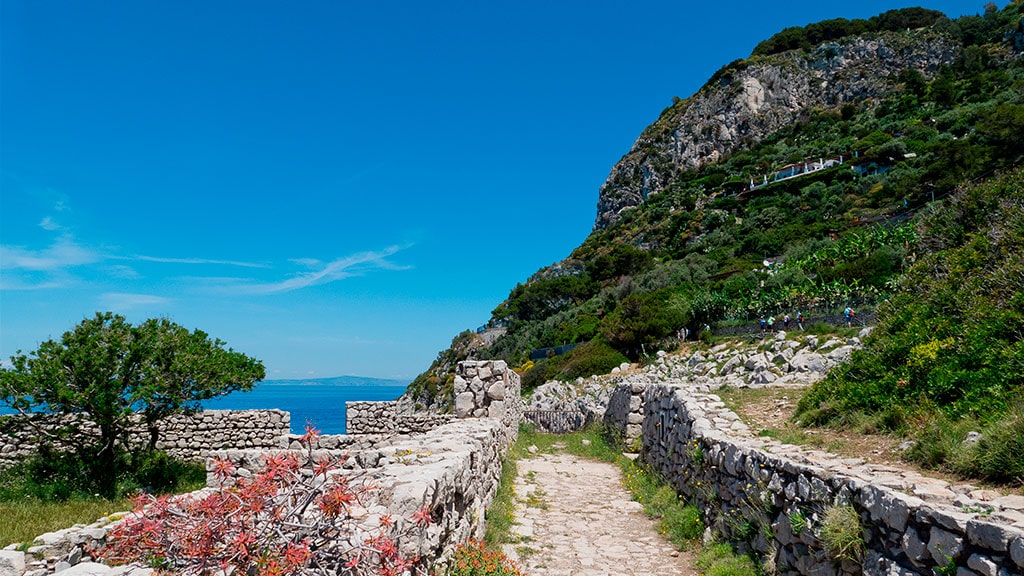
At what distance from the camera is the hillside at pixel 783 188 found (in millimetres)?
32062

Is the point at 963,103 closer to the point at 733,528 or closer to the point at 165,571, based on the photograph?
the point at 733,528

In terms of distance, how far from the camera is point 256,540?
290cm

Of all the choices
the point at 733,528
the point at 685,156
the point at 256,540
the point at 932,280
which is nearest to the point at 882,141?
the point at 685,156

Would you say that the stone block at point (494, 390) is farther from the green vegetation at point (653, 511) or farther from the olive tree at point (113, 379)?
the olive tree at point (113, 379)

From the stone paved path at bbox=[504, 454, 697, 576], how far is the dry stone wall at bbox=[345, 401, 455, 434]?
412 cm

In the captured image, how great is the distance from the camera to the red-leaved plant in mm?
2850

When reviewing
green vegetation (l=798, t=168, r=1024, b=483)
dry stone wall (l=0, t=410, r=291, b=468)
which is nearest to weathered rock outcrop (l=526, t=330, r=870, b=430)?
green vegetation (l=798, t=168, r=1024, b=483)

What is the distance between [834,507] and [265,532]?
13.1ft

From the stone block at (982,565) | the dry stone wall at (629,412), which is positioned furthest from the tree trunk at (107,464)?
the stone block at (982,565)

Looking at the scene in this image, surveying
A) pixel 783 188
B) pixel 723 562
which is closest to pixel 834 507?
pixel 723 562

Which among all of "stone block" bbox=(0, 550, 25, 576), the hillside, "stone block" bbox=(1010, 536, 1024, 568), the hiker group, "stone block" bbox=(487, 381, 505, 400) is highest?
the hillside

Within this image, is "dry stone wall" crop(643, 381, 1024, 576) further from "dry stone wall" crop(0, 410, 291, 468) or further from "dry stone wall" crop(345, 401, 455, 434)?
"dry stone wall" crop(0, 410, 291, 468)

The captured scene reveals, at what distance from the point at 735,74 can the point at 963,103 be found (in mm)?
37330

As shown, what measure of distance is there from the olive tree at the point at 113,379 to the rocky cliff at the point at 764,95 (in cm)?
8768
